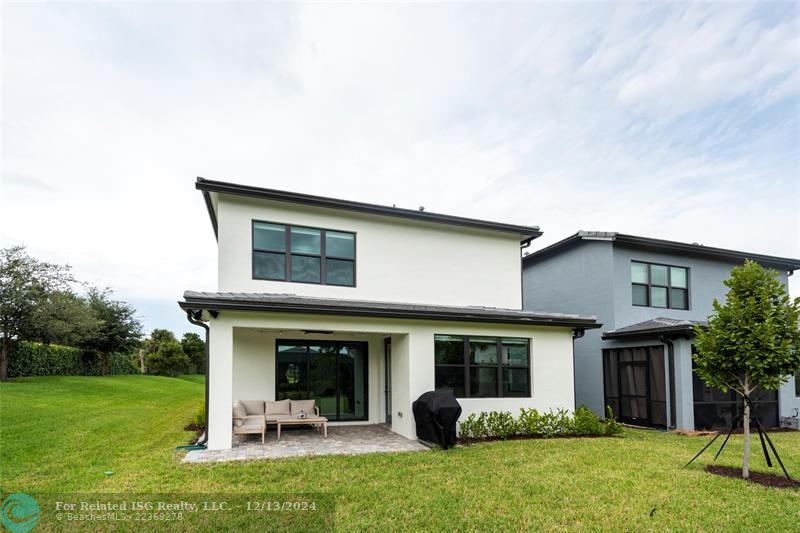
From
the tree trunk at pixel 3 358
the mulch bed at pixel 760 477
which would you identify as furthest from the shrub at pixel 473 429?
the tree trunk at pixel 3 358

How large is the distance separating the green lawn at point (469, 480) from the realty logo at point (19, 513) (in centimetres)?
44

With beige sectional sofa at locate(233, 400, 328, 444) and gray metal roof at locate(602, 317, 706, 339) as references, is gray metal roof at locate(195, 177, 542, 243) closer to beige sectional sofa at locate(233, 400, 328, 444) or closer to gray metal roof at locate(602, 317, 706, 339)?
gray metal roof at locate(602, 317, 706, 339)

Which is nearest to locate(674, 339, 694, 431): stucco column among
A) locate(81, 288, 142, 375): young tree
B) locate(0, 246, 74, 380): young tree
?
locate(0, 246, 74, 380): young tree

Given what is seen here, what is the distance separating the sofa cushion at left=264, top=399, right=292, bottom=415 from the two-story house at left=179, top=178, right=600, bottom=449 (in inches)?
22.7

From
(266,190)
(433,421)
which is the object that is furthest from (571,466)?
(266,190)

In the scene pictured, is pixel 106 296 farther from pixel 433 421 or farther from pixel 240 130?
pixel 433 421

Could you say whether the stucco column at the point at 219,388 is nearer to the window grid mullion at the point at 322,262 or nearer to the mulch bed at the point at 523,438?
the window grid mullion at the point at 322,262

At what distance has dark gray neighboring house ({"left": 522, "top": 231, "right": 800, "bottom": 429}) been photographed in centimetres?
1313

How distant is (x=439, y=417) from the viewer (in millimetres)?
9789

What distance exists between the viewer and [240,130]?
1480 centimetres

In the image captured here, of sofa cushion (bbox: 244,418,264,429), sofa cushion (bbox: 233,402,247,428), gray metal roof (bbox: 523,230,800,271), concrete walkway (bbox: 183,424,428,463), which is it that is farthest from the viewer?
gray metal roof (bbox: 523,230,800,271)

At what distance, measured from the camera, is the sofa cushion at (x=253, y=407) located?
11570 millimetres

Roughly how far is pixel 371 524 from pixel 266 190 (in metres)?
8.07

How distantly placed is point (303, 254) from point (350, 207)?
170cm
